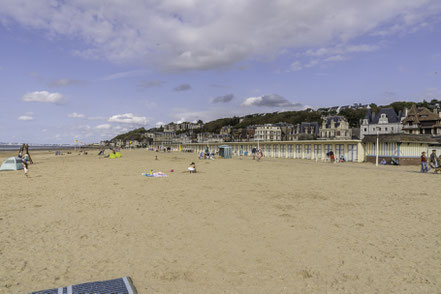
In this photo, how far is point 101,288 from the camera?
4.41 metres

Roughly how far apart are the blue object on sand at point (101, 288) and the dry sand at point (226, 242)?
231 mm

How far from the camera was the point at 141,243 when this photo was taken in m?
6.57

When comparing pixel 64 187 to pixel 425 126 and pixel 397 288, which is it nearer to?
pixel 397 288

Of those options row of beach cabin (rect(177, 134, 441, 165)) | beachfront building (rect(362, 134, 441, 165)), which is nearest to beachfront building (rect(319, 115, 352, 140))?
row of beach cabin (rect(177, 134, 441, 165))

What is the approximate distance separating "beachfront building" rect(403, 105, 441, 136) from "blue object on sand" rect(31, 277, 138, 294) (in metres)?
73.1

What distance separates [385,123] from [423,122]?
9.30 m

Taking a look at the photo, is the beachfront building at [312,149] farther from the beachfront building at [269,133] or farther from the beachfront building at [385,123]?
the beachfront building at [269,133]

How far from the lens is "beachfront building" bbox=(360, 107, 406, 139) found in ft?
223

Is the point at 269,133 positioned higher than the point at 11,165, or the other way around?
the point at 269,133

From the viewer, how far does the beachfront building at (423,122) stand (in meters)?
58.6

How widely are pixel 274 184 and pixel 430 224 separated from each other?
26.2 feet

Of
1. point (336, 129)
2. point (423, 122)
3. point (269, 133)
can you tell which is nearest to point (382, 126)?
point (423, 122)

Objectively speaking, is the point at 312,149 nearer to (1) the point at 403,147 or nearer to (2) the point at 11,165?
(1) the point at 403,147

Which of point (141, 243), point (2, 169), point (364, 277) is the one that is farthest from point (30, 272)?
point (2, 169)
